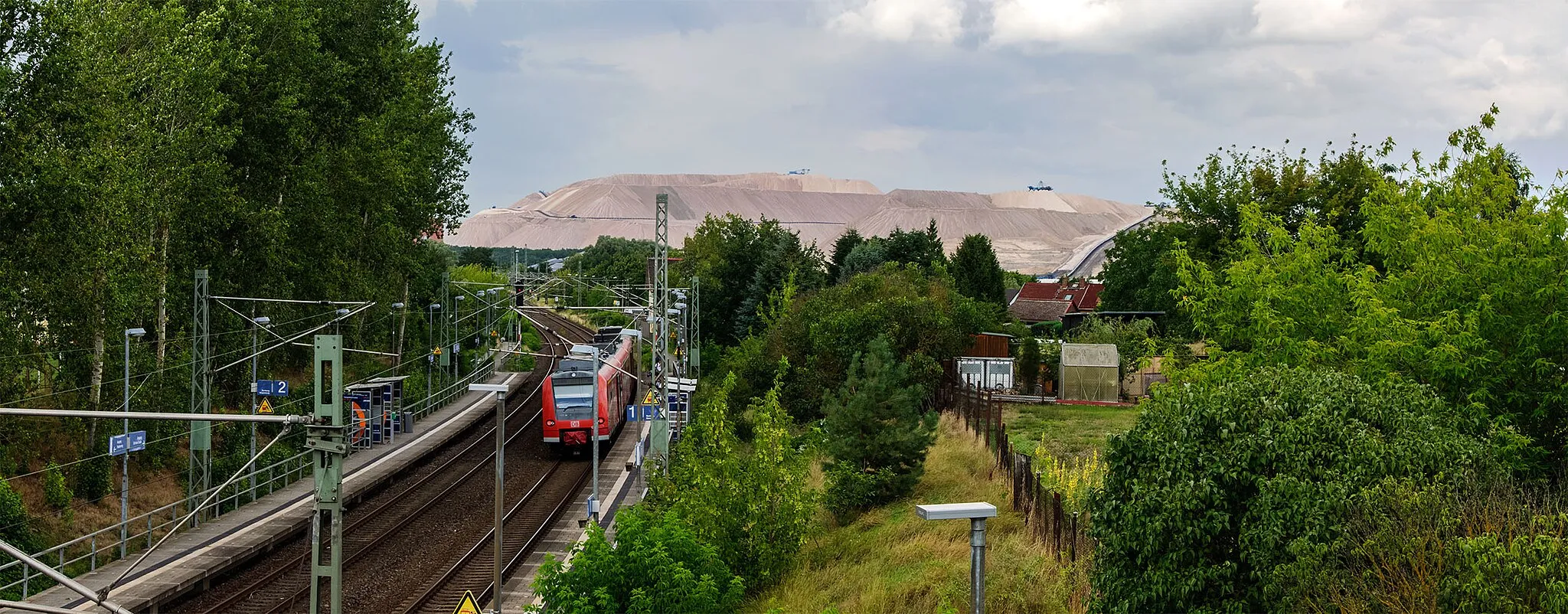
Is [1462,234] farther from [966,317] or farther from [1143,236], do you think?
[1143,236]

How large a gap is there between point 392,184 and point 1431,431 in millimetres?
38917

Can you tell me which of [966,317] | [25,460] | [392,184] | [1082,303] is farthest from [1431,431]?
[1082,303]

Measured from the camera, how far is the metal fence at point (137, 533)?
2302 cm

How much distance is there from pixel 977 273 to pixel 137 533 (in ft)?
187

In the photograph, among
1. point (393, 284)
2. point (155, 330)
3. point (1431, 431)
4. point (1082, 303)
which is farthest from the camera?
point (1082, 303)

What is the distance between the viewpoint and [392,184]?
44375 mm

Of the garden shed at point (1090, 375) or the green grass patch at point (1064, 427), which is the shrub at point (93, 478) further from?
the garden shed at point (1090, 375)

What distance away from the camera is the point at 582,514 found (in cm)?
3325

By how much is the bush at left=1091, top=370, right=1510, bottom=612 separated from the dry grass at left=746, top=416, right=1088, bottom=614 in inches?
103

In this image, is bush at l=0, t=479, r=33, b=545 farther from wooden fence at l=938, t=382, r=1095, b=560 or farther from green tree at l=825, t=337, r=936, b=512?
wooden fence at l=938, t=382, r=1095, b=560

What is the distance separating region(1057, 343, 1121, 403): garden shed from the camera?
4547 centimetres

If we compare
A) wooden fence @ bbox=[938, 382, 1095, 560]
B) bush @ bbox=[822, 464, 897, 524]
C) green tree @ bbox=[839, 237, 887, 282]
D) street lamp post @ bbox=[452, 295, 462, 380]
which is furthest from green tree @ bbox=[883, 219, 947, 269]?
bush @ bbox=[822, 464, 897, 524]

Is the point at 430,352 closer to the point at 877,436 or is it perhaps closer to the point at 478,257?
the point at 877,436

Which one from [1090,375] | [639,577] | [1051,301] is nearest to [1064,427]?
[1090,375]
